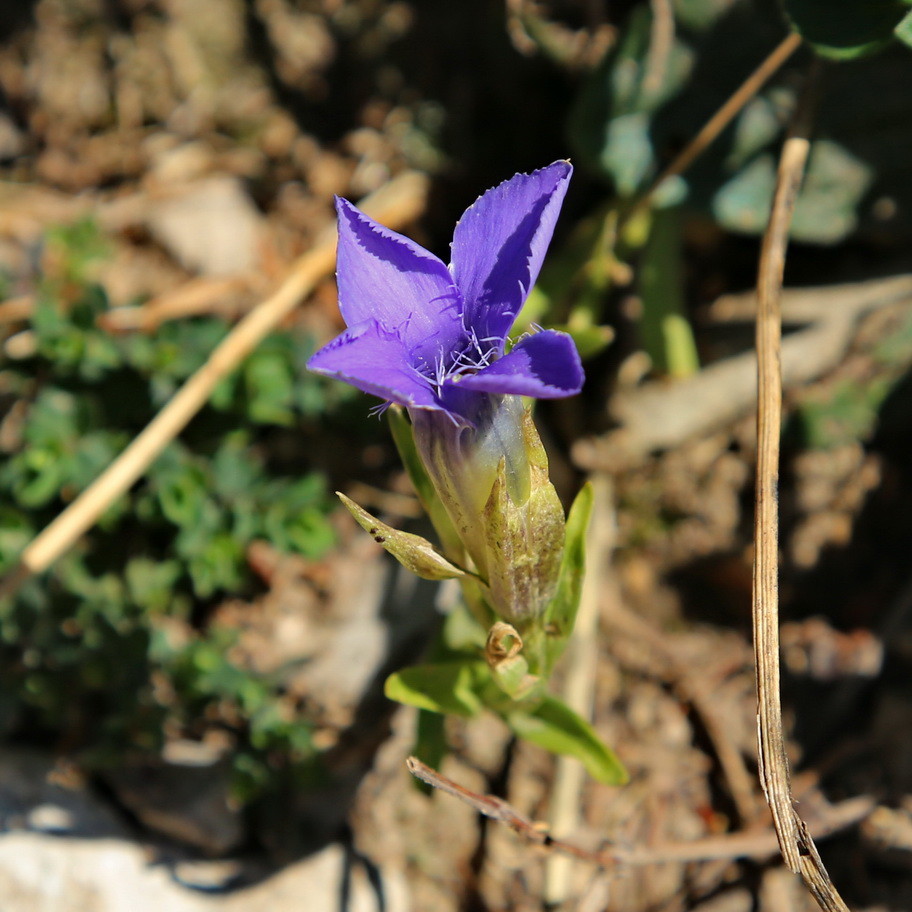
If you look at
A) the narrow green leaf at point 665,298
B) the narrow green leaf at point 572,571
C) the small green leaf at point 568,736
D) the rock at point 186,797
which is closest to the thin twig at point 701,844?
the small green leaf at point 568,736

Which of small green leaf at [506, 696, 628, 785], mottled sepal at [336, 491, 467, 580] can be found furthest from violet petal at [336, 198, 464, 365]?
small green leaf at [506, 696, 628, 785]

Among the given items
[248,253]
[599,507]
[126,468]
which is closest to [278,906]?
[126,468]

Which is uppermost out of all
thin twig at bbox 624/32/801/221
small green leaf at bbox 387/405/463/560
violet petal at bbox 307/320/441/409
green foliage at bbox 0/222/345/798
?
violet petal at bbox 307/320/441/409

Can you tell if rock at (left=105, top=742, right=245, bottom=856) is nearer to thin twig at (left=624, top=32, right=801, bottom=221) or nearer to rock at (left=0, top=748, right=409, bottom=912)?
rock at (left=0, top=748, right=409, bottom=912)

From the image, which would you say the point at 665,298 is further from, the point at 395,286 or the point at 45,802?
the point at 45,802

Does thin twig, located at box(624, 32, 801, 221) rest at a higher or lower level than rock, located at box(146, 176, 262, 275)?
higher

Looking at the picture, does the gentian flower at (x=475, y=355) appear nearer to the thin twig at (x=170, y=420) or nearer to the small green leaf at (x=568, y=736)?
the small green leaf at (x=568, y=736)

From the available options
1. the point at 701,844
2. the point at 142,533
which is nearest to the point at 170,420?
the point at 142,533
